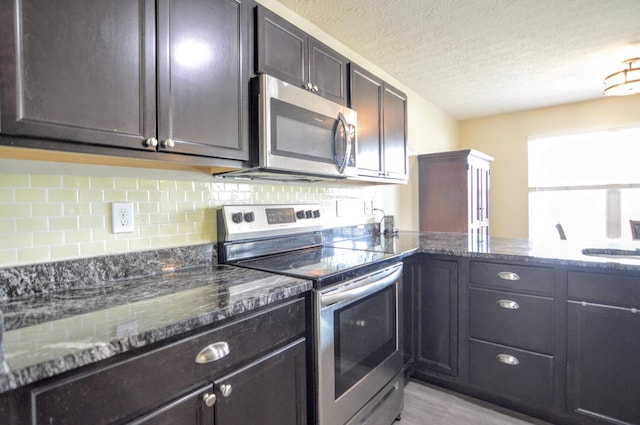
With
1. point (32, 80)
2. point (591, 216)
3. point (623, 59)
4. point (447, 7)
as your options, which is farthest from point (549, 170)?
point (32, 80)

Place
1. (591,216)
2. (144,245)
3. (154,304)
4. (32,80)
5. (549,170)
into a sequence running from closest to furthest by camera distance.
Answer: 1. (32,80)
2. (154,304)
3. (144,245)
4. (591,216)
5. (549,170)

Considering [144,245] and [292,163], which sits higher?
[292,163]

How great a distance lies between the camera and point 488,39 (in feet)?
8.44

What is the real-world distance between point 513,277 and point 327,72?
1.59 meters

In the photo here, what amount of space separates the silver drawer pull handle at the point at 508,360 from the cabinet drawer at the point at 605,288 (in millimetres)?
473

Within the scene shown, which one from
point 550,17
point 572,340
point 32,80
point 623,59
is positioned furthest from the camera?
point 623,59

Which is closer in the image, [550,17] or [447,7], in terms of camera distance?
[447,7]

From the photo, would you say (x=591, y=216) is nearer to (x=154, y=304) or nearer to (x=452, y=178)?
(x=452, y=178)

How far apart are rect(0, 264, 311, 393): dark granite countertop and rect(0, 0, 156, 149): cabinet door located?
1.63 ft

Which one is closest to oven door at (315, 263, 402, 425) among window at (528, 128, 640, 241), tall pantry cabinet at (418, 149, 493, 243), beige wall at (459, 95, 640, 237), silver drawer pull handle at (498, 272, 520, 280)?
silver drawer pull handle at (498, 272, 520, 280)

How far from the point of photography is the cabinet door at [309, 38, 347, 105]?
5.80ft

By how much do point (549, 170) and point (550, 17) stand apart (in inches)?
114

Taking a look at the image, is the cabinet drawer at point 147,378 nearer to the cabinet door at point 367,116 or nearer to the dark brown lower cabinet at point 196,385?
the dark brown lower cabinet at point 196,385

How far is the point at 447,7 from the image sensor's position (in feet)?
6.96
